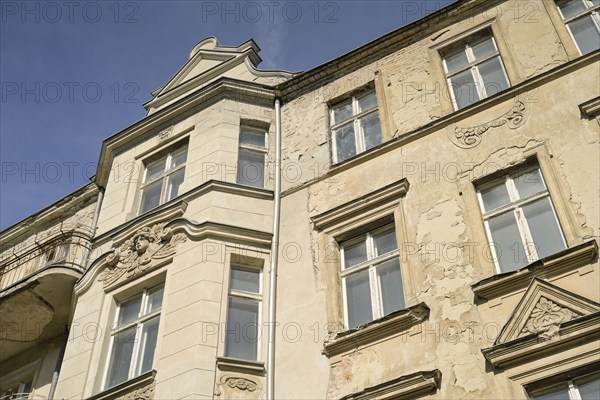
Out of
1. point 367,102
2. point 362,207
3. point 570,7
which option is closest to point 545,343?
point 362,207

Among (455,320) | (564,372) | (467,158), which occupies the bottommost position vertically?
(564,372)

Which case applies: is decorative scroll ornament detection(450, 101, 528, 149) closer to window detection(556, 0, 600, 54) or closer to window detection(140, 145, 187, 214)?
window detection(556, 0, 600, 54)

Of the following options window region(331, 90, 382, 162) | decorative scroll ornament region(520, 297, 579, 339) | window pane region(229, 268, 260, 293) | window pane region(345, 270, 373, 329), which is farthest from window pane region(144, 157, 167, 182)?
decorative scroll ornament region(520, 297, 579, 339)

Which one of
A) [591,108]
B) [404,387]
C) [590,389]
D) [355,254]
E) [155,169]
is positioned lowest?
[590,389]

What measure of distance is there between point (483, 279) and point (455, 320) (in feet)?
1.96

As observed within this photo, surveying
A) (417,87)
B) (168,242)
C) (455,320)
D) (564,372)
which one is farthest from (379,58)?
(564,372)

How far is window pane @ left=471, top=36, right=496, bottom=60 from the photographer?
453 inches

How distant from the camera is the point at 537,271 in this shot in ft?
26.3

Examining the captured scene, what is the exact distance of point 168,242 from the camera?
35.7ft

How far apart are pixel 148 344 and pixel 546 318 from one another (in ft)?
18.0

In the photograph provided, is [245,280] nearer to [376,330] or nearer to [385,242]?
[385,242]

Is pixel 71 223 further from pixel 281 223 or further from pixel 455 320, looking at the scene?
pixel 455 320

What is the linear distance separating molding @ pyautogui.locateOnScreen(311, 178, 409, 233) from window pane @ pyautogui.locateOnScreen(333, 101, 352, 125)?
2.49m

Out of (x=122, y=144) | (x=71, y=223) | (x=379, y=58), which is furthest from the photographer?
(x=71, y=223)
